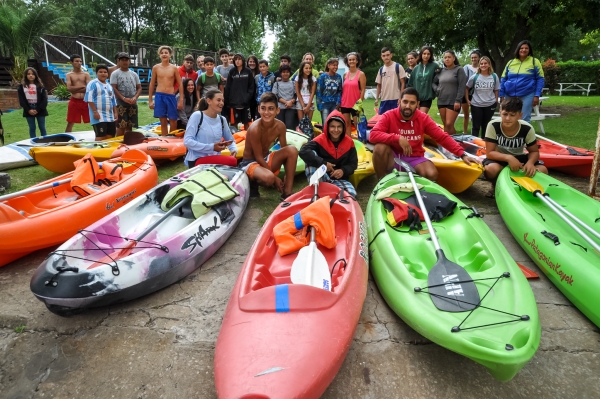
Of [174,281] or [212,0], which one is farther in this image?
[212,0]

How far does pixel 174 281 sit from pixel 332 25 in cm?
2694

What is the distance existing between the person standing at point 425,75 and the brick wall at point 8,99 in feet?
43.2

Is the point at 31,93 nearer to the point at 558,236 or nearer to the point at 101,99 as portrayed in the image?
the point at 101,99

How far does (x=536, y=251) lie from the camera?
3.15 meters

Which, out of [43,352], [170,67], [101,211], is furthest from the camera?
[170,67]

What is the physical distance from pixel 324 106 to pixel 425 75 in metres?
1.80

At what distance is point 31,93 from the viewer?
6742mm

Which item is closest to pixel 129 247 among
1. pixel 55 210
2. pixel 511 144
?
pixel 55 210

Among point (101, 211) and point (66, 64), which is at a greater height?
point (66, 64)

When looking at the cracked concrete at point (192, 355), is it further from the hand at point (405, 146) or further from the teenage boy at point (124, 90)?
the teenage boy at point (124, 90)

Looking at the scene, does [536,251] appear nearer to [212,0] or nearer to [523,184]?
[523,184]

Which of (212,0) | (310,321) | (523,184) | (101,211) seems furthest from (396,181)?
(212,0)

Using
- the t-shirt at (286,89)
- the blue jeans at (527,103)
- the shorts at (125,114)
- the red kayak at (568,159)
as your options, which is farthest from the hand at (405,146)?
the shorts at (125,114)

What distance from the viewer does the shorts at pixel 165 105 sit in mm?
6715
